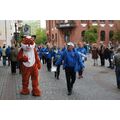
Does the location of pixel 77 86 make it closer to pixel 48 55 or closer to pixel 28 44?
pixel 28 44

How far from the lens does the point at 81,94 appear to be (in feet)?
35.7

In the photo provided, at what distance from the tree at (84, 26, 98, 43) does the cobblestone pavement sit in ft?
1.46

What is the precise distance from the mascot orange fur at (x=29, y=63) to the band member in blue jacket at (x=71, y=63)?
0.56 m

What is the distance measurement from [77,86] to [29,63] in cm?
135

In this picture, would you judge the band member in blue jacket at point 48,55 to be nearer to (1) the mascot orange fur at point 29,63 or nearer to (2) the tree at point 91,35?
(2) the tree at point 91,35

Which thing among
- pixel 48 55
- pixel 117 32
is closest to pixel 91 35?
pixel 117 32

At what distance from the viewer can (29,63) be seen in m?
10.7

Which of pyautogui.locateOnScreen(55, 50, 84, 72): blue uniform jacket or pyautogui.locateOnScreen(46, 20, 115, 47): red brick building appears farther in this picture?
pyautogui.locateOnScreen(46, 20, 115, 47): red brick building

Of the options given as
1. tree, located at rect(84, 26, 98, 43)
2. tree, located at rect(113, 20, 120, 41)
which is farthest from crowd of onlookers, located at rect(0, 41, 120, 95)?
tree, located at rect(113, 20, 120, 41)

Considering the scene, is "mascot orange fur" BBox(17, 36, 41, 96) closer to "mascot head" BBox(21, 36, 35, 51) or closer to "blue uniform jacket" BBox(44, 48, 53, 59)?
"mascot head" BBox(21, 36, 35, 51)

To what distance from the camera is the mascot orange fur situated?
10.6m

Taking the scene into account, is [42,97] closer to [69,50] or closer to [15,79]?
[69,50]

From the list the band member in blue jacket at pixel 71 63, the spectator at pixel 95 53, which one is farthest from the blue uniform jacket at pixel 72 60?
the spectator at pixel 95 53

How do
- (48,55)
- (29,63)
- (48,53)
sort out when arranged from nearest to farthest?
(29,63), (48,55), (48,53)
